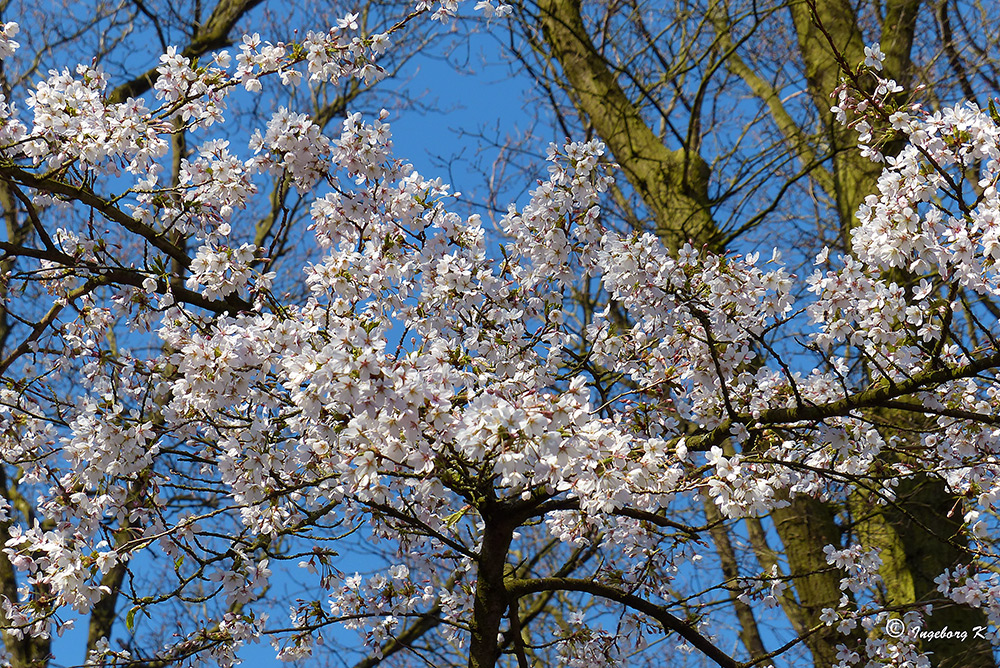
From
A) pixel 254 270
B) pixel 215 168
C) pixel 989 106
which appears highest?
pixel 215 168

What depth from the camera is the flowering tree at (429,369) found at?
8.86 feet

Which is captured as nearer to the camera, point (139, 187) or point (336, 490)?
point (336, 490)

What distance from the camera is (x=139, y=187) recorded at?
367cm

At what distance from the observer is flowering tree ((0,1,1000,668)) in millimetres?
2701

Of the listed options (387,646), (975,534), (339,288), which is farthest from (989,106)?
(387,646)

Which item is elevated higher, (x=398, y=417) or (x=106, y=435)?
(x=106, y=435)

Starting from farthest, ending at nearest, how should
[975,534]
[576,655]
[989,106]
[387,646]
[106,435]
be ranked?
[387,646], [576,655], [975,534], [106,435], [989,106]

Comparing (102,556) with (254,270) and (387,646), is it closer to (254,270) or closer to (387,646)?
(254,270)

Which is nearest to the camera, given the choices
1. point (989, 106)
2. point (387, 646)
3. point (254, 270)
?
point (989, 106)

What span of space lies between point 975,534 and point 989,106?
2103 millimetres

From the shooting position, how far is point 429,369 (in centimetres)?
255
